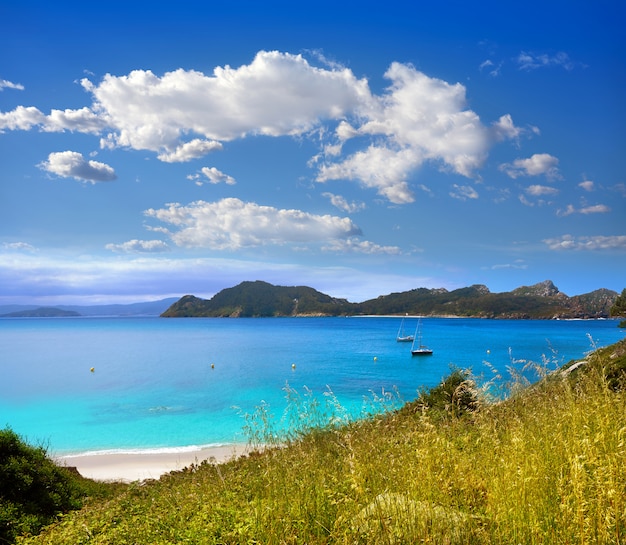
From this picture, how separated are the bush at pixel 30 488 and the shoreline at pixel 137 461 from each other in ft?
33.9

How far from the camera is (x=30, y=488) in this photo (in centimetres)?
965

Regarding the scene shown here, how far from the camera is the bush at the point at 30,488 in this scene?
8578 mm

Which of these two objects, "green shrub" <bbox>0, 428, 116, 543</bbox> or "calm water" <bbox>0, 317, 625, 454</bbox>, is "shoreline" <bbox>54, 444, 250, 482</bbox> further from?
"green shrub" <bbox>0, 428, 116, 543</bbox>

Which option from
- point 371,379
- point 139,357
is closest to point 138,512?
point 371,379

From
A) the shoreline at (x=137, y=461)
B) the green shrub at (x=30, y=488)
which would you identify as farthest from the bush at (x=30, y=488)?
the shoreline at (x=137, y=461)

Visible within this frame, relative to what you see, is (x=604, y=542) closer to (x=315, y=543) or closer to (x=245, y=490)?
(x=315, y=543)

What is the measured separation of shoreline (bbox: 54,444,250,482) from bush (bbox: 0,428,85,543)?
Result: 33.9 ft

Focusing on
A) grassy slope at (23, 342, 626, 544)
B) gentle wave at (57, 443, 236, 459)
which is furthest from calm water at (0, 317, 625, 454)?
grassy slope at (23, 342, 626, 544)

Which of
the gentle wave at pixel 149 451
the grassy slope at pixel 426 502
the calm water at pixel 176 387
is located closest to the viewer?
the grassy slope at pixel 426 502

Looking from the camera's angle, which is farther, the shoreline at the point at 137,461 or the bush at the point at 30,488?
the shoreline at the point at 137,461

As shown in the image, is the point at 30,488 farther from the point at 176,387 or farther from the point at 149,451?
the point at 176,387

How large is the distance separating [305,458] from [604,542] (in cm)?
416

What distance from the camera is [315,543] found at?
4285mm

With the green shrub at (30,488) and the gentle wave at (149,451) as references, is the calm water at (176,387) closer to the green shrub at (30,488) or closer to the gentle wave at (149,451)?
the gentle wave at (149,451)
